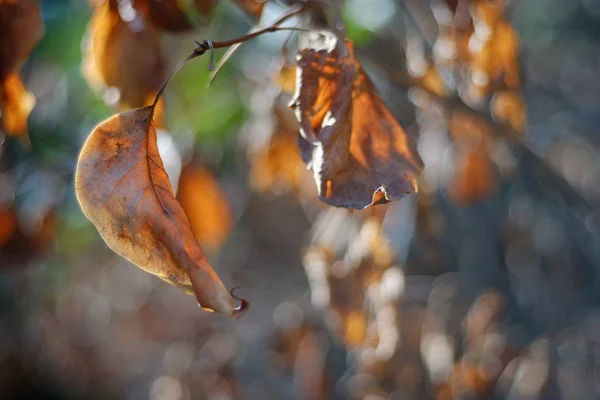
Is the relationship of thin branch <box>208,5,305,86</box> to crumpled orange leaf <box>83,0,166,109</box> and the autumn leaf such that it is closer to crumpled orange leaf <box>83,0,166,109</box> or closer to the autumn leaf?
crumpled orange leaf <box>83,0,166,109</box>

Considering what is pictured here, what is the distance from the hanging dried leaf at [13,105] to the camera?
0.90 m

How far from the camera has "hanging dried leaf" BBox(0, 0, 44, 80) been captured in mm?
858

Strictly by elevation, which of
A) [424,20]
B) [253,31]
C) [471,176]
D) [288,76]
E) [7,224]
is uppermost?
[253,31]

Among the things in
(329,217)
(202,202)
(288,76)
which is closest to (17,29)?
(288,76)

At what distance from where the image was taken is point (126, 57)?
91 cm

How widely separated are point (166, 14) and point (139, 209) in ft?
1.23

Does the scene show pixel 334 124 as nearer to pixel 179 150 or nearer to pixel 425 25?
pixel 179 150

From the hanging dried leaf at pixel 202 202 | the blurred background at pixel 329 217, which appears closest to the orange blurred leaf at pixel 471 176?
the blurred background at pixel 329 217

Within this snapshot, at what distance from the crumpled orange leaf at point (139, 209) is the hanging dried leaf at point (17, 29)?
11.6 inches

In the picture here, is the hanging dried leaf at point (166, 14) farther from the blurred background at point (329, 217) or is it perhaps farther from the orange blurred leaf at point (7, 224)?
the orange blurred leaf at point (7, 224)

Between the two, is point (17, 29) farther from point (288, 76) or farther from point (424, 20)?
point (424, 20)

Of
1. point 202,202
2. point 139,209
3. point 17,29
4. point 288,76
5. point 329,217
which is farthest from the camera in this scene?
point 329,217

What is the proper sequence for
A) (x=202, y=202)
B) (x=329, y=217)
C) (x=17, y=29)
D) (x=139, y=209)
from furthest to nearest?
1. (x=329, y=217)
2. (x=202, y=202)
3. (x=17, y=29)
4. (x=139, y=209)

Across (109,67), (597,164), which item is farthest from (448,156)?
(109,67)
